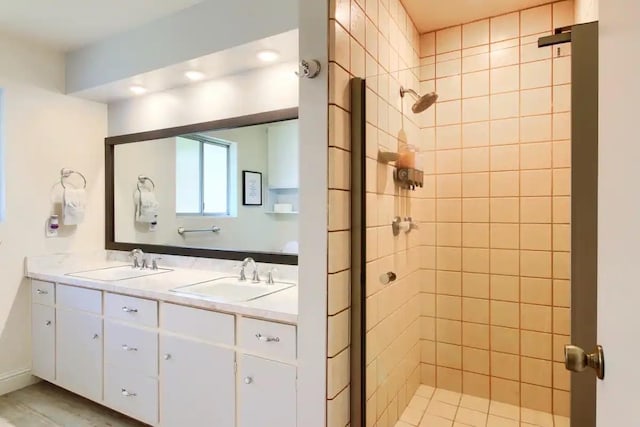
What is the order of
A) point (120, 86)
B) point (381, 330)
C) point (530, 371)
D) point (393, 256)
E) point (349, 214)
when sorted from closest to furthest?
point (349, 214)
point (381, 330)
point (393, 256)
point (530, 371)
point (120, 86)

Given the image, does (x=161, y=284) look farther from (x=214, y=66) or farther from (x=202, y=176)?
(x=214, y=66)

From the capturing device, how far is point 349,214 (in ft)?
5.24

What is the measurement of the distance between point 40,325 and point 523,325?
127 inches

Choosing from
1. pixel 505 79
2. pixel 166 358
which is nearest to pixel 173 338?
pixel 166 358

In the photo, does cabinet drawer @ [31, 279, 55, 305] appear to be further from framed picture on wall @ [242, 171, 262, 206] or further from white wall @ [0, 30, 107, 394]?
framed picture on wall @ [242, 171, 262, 206]

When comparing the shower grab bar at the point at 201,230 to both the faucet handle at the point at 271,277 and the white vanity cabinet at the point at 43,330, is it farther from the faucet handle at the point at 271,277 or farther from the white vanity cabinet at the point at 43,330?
the white vanity cabinet at the point at 43,330

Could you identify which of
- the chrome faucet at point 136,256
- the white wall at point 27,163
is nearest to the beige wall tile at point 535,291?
the chrome faucet at point 136,256

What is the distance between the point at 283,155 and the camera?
2359 mm

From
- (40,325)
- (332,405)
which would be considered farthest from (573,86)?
(40,325)

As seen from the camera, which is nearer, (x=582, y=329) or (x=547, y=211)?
(x=582, y=329)

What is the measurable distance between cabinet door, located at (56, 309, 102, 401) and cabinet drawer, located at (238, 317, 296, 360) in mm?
1145

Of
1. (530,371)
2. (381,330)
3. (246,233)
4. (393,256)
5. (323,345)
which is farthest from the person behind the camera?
(246,233)

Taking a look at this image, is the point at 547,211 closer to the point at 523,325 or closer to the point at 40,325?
the point at 523,325
